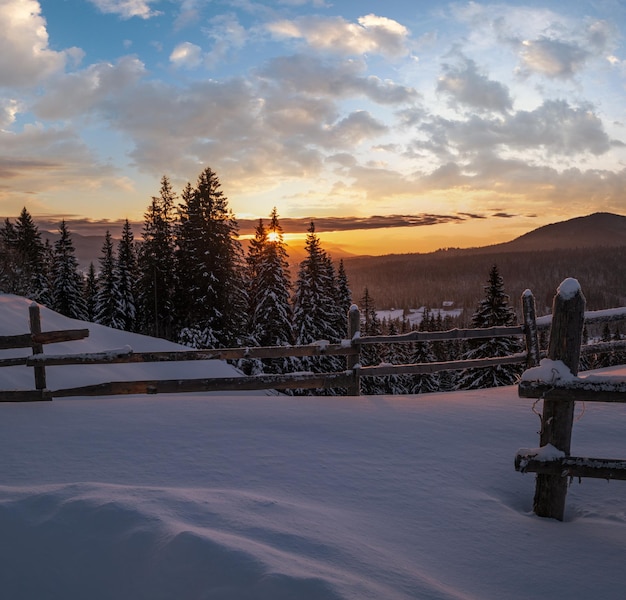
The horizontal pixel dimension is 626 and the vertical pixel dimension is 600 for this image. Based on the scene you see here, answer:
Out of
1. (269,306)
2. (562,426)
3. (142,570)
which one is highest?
(562,426)

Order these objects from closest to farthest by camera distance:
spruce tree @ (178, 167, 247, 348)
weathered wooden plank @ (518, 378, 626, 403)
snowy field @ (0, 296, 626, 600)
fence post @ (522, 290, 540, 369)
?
snowy field @ (0, 296, 626, 600)
weathered wooden plank @ (518, 378, 626, 403)
fence post @ (522, 290, 540, 369)
spruce tree @ (178, 167, 247, 348)

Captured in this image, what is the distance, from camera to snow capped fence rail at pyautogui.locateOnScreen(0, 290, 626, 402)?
7.89m

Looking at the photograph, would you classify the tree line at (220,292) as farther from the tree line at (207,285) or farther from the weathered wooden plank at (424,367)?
the weathered wooden plank at (424,367)

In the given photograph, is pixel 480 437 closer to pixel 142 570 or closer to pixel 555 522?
pixel 555 522

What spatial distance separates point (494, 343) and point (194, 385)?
76.6 ft

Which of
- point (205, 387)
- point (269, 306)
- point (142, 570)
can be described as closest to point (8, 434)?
point (205, 387)

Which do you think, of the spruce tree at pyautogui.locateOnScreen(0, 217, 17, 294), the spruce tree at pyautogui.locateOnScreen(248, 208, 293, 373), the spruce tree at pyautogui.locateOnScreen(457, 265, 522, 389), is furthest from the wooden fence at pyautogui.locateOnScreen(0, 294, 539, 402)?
the spruce tree at pyautogui.locateOnScreen(0, 217, 17, 294)

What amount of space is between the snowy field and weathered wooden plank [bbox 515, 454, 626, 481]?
18.0 inches

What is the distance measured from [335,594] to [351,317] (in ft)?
22.3

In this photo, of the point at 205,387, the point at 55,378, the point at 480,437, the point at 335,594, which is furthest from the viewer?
the point at 55,378

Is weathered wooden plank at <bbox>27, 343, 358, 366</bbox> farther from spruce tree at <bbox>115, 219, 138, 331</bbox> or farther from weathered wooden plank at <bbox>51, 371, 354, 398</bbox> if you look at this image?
spruce tree at <bbox>115, 219, 138, 331</bbox>

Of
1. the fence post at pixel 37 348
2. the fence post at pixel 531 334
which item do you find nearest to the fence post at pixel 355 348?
the fence post at pixel 531 334

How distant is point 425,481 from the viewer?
4797 millimetres

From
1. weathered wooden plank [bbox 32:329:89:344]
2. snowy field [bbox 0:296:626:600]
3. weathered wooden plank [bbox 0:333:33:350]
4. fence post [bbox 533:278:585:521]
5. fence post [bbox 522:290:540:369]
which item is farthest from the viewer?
fence post [bbox 522:290:540:369]
